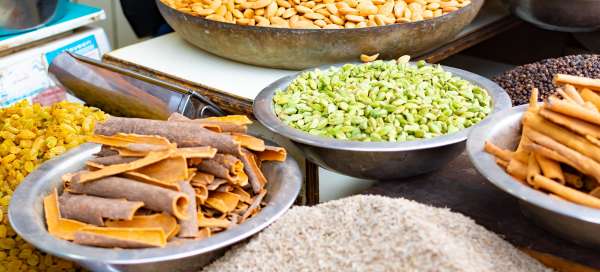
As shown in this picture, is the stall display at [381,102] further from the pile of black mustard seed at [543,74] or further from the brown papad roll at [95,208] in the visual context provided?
the brown papad roll at [95,208]

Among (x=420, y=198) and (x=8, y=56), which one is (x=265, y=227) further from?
(x=8, y=56)

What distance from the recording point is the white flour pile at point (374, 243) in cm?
113

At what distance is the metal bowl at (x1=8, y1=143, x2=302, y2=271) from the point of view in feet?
3.88

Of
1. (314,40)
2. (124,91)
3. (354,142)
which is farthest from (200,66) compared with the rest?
(354,142)

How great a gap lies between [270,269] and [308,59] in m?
0.94

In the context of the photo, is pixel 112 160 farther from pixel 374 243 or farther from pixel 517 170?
pixel 517 170

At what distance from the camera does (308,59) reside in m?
2.02

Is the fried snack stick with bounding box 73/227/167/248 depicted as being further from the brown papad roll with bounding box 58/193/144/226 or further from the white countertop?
the white countertop

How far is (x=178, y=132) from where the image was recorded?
4.58 ft

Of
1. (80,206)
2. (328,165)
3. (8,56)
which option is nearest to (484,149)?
(328,165)

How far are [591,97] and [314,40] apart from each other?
0.83 metres

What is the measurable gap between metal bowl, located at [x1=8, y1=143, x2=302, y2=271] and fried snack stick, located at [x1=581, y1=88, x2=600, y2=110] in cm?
56

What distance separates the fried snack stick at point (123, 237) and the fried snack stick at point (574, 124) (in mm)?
708

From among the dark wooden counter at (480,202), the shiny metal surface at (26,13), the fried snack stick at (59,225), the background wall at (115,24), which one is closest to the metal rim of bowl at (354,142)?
the dark wooden counter at (480,202)
